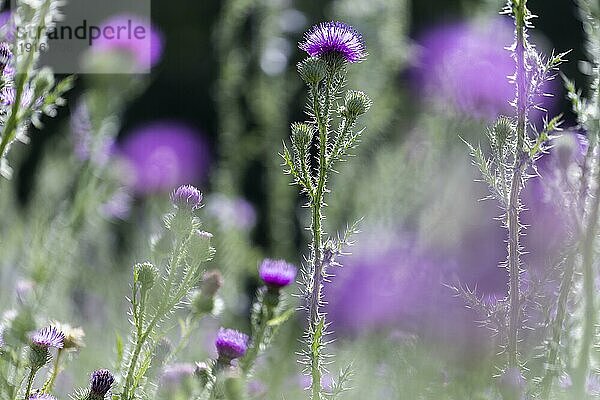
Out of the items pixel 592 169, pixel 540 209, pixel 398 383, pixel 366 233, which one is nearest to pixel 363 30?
pixel 366 233

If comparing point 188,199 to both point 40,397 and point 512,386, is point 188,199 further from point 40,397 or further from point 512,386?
point 512,386

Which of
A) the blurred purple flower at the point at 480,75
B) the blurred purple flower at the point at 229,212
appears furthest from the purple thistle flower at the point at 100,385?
the blurred purple flower at the point at 229,212

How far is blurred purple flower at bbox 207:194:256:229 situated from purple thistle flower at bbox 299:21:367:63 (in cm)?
95

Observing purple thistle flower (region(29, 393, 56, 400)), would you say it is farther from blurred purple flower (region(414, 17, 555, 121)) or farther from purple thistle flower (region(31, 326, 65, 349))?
blurred purple flower (region(414, 17, 555, 121))

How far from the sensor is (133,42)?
1615 millimetres

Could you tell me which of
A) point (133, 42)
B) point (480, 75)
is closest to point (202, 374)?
point (480, 75)

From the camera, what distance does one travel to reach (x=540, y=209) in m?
1.07

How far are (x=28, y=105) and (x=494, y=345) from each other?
1.58 feet

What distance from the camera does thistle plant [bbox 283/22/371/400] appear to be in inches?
30.5

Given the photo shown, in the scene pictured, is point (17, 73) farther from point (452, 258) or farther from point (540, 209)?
point (452, 258)

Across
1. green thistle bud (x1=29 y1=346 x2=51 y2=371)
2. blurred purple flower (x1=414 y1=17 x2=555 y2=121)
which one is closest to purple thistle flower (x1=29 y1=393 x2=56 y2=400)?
green thistle bud (x1=29 y1=346 x2=51 y2=371)

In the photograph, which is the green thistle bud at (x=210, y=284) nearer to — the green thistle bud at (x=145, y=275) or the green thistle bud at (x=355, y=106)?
the green thistle bud at (x=145, y=275)

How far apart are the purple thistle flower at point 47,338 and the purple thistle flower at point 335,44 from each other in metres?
0.32

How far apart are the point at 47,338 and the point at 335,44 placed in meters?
0.35
